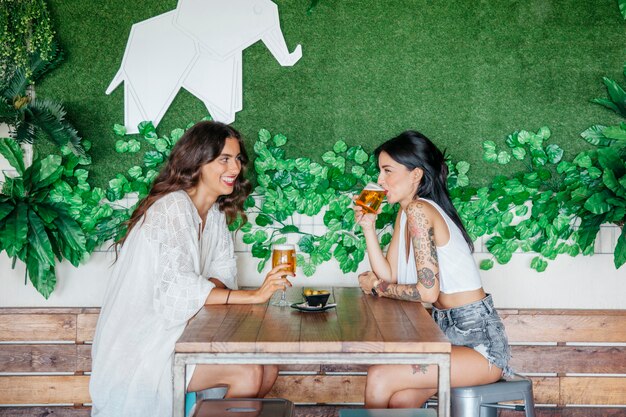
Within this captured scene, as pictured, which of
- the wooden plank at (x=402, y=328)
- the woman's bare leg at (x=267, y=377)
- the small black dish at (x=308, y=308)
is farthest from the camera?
the woman's bare leg at (x=267, y=377)

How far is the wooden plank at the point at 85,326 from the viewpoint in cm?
333

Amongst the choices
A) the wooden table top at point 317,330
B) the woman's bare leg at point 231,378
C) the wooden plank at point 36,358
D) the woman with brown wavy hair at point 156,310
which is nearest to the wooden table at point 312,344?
the wooden table top at point 317,330

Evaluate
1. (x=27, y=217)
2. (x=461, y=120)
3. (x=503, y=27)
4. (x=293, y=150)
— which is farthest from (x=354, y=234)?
(x=27, y=217)

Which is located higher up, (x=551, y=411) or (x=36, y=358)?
(x=36, y=358)

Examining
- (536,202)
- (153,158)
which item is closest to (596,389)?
(536,202)

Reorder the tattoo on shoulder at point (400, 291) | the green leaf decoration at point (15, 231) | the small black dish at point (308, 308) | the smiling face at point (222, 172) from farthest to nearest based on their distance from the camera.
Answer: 1. the green leaf decoration at point (15, 231)
2. the smiling face at point (222, 172)
3. the tattoo on shoulder at point (400, 291)
4. the small black dish at point (308, 308)

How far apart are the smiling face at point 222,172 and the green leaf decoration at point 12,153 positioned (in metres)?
0.99

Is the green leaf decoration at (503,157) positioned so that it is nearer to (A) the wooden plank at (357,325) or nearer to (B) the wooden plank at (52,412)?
(A) the wooden plank at (357,325)

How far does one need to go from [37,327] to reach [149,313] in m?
1.19

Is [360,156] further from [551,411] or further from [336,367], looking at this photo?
[551,411]

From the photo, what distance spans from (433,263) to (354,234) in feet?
3.21

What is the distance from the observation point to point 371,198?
2.72 meters

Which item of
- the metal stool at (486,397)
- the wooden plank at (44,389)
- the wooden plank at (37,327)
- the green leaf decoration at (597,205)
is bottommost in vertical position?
the wooden plank at (44,389)

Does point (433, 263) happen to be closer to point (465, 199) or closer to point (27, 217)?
point (465, 199)
